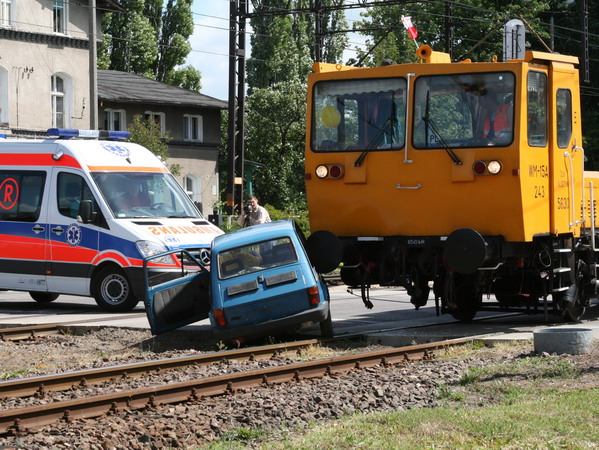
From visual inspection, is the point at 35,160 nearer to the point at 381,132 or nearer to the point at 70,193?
the point at 70,193

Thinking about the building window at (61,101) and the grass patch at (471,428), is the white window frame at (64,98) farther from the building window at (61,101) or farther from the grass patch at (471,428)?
the grass patch at (471,428)

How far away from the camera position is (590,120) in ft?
181

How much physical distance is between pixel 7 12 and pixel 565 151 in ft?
105

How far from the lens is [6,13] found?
42.9 m

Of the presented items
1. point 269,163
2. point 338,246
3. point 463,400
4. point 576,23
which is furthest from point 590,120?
point 463,400

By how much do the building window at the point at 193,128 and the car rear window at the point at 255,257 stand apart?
148 ft

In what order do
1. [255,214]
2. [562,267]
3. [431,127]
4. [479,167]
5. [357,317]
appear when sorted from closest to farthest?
[479,167] → [431,127] → [562,267] → [357,317] → [255,214]

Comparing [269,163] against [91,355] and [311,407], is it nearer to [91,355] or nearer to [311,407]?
[91,355]

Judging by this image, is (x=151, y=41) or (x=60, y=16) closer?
(x=60, y=16)

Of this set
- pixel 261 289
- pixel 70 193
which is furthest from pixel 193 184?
pixel 261 289

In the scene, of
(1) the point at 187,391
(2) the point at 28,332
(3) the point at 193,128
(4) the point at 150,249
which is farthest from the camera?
(3) the point at 193,128

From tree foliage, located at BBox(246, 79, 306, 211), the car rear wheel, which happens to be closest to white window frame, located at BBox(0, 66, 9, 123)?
tree foliage, located at BBox(246, 79, 306, 211)

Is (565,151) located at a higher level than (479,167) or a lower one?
higher

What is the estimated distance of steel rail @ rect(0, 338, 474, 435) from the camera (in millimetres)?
8758
